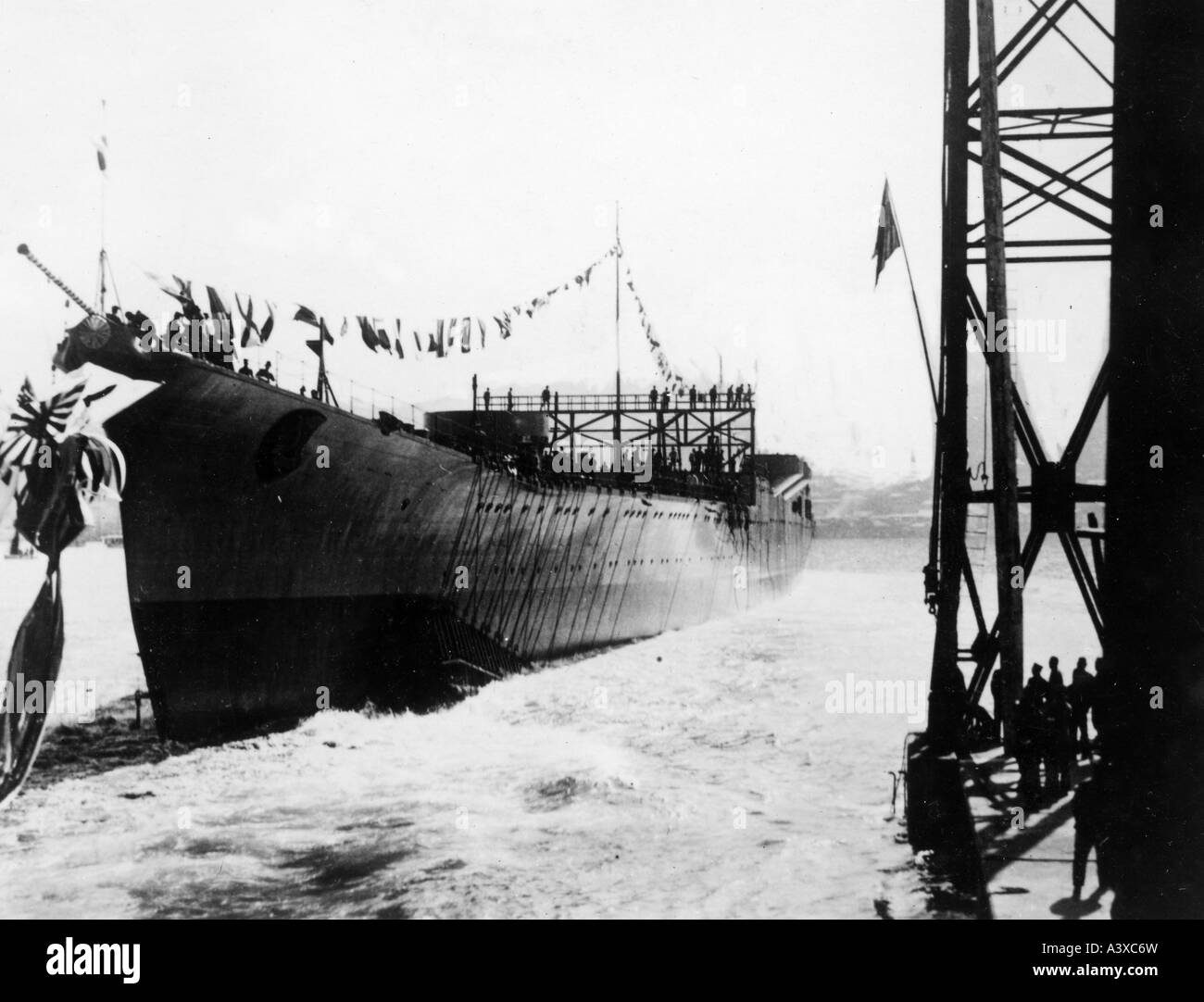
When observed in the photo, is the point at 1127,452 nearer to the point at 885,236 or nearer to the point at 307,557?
the point at 885,236

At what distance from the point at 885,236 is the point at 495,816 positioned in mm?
6621

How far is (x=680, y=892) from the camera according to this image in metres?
7.00

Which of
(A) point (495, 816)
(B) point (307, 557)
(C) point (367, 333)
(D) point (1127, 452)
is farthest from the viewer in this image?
(B) point (307, 557)

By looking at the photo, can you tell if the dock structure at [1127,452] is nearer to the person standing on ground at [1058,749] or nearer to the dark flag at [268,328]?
the person standing on ground at [1058,749]

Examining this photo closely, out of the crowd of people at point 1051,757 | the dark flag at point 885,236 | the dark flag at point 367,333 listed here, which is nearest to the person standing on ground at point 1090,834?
the crowd of people at point 1051,757

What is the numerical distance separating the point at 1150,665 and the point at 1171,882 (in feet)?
4.11

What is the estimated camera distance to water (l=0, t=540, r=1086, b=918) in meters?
6.96

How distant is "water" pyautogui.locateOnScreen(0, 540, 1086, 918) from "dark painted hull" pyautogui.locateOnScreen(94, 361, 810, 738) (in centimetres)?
61

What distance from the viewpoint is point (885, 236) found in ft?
30.5

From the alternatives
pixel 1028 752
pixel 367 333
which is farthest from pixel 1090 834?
pixel 367 333

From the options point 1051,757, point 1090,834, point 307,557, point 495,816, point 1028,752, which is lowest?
point 495,816

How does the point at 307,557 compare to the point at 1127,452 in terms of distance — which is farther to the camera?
the point at 307,557

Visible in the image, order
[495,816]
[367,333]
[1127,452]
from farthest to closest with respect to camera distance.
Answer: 1. [367,333]
2. [495,816]
3. [1127,452]
